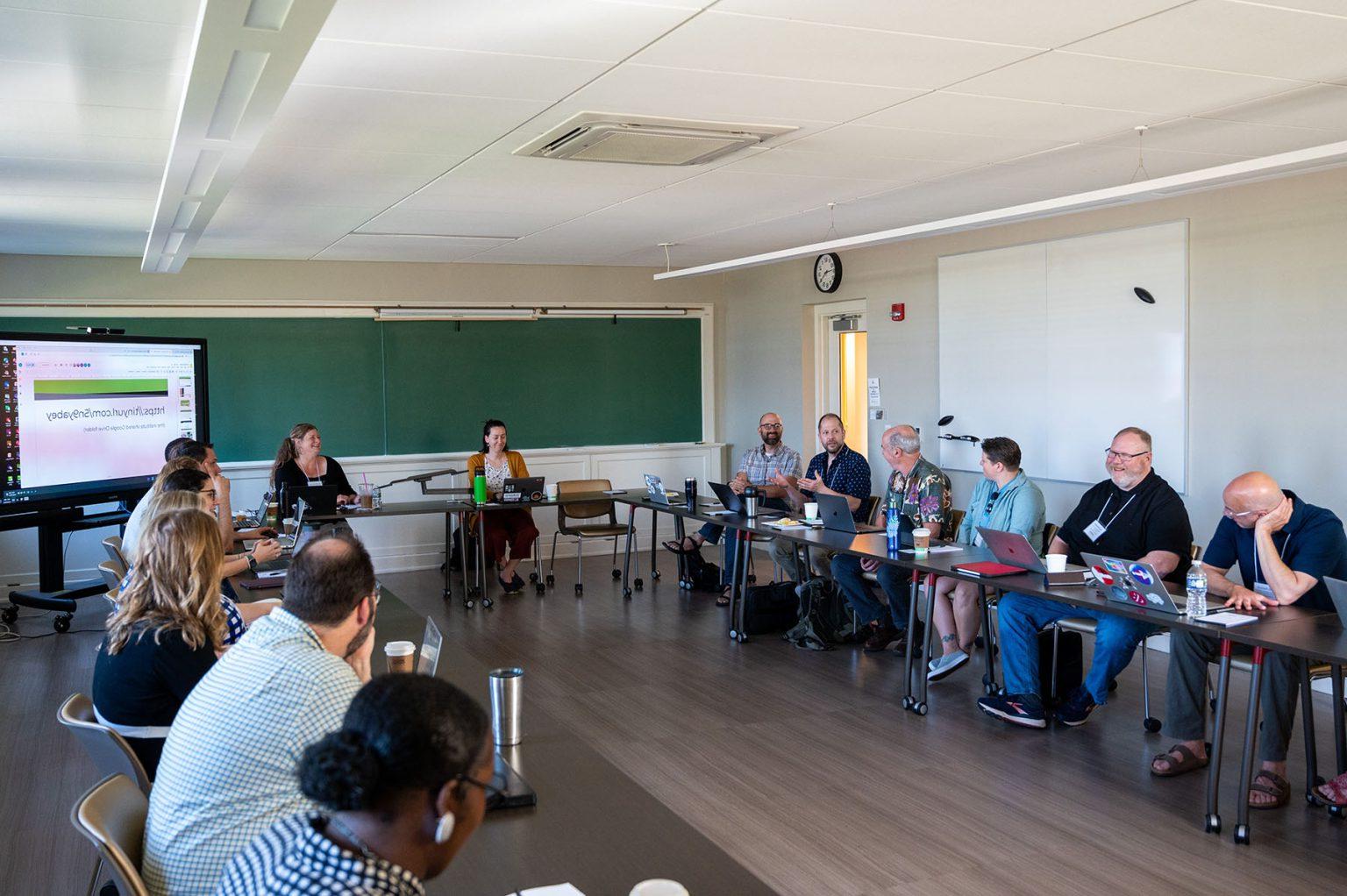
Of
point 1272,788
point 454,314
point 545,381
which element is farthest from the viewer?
point 545,381

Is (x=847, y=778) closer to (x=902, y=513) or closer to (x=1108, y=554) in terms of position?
(x=1108, y=554)

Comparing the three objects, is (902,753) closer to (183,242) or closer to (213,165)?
(213,165)

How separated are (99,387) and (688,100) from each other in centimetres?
525

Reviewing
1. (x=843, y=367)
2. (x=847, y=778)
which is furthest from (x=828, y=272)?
(x=847, y=778)

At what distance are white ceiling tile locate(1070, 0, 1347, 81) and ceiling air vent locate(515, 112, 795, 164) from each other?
144 cm

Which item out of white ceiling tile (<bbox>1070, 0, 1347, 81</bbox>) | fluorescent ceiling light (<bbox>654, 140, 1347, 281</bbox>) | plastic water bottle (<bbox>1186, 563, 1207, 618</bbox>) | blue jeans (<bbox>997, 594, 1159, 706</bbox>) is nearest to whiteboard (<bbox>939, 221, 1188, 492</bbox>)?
fluorescent ceiling light (<bbox>654, 140, 1347, 281</bbox>)

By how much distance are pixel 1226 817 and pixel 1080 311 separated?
3702 mm

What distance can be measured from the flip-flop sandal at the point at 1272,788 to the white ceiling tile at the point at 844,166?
2.98 metres

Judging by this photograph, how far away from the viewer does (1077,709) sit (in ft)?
15.8

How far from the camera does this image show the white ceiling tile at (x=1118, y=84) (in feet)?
11.9

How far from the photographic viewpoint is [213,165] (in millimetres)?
4141

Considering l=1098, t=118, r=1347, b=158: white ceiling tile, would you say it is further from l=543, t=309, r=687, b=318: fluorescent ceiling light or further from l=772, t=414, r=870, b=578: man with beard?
l=543, t=309, r=687, b=318: fluorescent ceiling light

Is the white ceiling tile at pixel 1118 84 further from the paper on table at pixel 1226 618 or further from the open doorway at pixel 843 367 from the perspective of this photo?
the open doorway at pixel 843 367

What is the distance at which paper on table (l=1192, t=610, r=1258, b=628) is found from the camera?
12.1 ft
